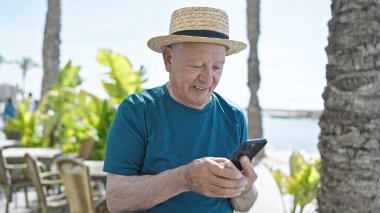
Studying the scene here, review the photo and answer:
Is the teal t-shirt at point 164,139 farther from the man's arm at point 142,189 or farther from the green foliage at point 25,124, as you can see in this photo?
the green foliage at point 25,124

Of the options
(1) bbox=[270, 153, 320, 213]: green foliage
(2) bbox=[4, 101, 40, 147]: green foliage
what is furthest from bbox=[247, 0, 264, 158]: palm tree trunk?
(1) bbox=[270, 153, 320, 213]: green foliage

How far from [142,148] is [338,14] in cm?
203

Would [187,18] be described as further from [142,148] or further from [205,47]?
[142,148]

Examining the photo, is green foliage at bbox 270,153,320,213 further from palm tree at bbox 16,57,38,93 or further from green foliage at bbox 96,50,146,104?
palm tree at bbox 16,57,38,93

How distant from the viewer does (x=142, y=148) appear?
71.4 inches

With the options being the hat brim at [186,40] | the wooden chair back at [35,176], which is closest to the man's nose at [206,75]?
the hat brim at [186,40]

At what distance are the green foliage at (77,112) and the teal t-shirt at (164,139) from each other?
4338 millimetres

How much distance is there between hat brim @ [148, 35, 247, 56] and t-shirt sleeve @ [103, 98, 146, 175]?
1.11 ft

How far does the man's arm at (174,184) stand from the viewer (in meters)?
1.51

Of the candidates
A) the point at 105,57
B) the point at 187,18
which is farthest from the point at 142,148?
the point at 105,57

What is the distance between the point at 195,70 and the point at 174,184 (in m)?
0.49

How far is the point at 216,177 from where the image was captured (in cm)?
151

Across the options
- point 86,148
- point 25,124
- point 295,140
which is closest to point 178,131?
point 86,148

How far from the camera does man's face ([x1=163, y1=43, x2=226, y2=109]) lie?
1.81m
